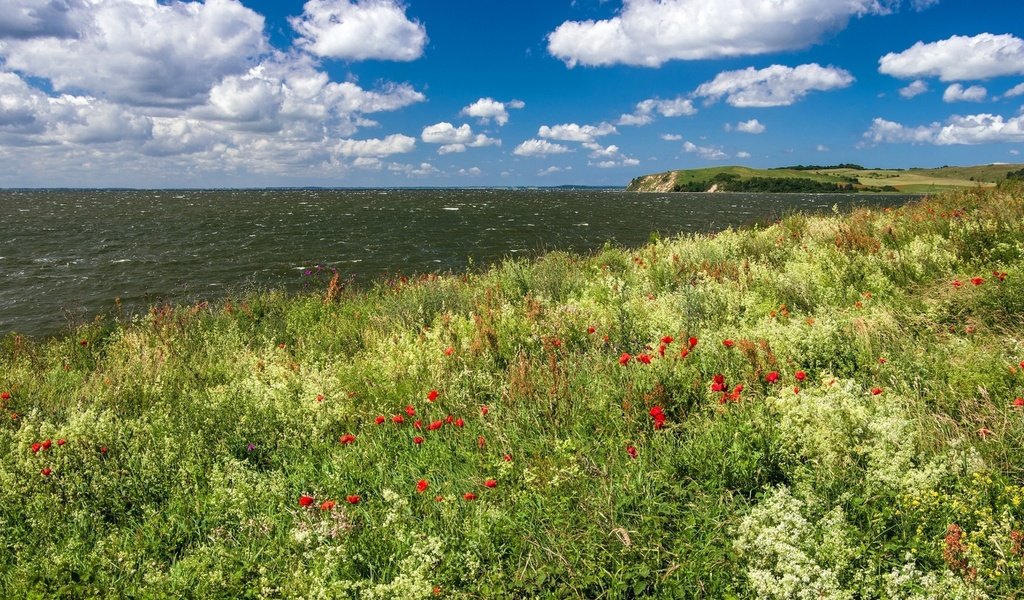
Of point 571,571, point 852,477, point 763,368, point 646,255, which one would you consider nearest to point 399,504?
point 571,571

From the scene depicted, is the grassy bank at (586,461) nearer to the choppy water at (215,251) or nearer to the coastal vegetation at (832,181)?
the choppy water at (215,251)

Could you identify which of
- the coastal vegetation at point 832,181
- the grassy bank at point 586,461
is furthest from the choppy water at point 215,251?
the coastal vegetation at point 832,181

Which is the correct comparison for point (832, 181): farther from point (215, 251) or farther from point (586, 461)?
point (586, 461)

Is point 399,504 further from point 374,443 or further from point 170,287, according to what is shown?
point 170,287

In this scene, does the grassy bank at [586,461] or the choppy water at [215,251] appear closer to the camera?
the grassy bank at [586,461]

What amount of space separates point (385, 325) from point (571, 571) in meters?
6.99

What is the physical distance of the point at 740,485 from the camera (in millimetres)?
3316

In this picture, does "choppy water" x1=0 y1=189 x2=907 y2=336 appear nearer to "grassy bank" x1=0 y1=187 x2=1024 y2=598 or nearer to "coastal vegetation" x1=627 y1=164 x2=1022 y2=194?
"grassy bank" x1=0 y1=187 x2=1024 y2=598

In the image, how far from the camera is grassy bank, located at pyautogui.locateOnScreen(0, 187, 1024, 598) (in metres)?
2.72

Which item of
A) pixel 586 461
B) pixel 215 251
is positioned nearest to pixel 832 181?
pixel 215 251

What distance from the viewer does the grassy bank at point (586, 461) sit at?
2719 mm

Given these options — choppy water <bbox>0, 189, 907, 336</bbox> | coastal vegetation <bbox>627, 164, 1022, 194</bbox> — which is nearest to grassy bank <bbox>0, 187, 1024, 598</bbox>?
choppy water <bbox>0, 189, 907, 336</bbox>

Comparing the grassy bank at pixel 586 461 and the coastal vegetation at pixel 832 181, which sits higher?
the coastal vegetation at pixel 832 181

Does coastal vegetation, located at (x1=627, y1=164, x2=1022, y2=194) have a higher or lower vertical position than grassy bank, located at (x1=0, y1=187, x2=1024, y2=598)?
higher
